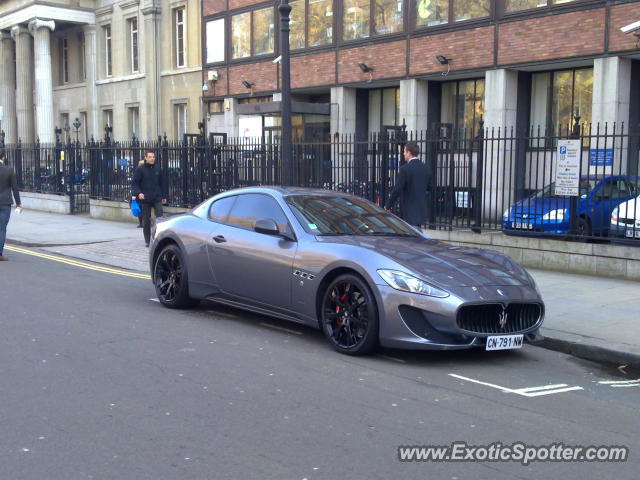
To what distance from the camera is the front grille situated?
20.8 ft

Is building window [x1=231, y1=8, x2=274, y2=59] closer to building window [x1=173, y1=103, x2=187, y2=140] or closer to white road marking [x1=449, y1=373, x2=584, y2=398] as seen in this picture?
building window [x1=173, y1=103, x2=187, y2=140]

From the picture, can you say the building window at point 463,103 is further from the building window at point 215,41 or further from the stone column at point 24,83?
the stone column at point 24,83

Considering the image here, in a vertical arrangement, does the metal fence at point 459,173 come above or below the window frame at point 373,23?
below

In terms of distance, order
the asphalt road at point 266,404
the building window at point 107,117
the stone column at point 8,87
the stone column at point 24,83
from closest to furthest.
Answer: the asphalt road at point 266,404, the building window at point 107,117, the stone column at point 24,83, the stone column at point 8,87

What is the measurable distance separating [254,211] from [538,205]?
6.03 metres

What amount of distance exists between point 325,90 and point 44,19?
1922 cm

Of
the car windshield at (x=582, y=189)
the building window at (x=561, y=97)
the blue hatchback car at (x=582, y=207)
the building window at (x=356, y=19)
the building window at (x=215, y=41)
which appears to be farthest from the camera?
the building window at (x=215, y=41)

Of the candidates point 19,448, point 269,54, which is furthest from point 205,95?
point 19,448

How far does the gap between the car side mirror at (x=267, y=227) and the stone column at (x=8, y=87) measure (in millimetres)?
40352

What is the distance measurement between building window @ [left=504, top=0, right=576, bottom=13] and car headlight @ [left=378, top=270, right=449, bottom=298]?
1464cm

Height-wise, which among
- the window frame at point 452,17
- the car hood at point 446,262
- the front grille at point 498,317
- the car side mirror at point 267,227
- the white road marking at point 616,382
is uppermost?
the window frame at point 452,17

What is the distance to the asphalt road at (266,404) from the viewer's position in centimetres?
429

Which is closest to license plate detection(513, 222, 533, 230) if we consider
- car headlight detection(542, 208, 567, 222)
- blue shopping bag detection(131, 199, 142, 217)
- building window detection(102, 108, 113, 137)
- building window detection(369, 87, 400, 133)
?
car headlight detection(542, 208, 567, 222)

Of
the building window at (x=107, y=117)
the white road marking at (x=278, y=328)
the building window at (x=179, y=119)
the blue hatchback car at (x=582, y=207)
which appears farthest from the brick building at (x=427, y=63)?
the white road marking at (x=278, y=328)
